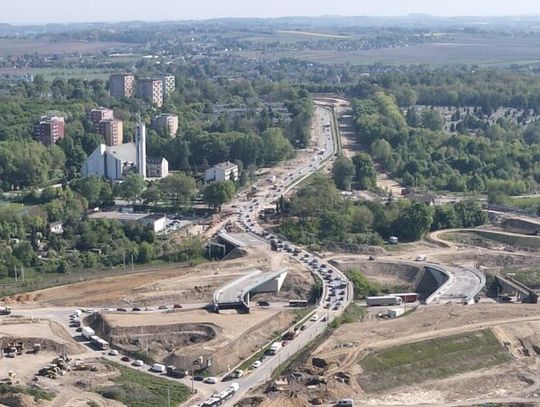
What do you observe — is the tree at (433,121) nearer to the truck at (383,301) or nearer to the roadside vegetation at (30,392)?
the truck at (383,301)

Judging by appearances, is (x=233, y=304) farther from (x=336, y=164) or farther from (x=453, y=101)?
(x=453, y=101)

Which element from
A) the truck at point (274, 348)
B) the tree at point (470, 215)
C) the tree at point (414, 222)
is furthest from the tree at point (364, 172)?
the truck at point (274, 348)

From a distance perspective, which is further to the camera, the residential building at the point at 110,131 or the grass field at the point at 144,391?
the residential building at the point at 110,131

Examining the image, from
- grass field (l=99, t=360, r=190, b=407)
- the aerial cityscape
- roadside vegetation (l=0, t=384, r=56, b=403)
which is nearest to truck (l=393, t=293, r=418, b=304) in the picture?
the aerial cityscape

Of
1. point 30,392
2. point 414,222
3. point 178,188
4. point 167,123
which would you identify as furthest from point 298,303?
point 167,123

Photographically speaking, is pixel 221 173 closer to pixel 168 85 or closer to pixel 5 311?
pixel 5 311

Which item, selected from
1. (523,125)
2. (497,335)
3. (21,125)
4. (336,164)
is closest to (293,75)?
(523,125)

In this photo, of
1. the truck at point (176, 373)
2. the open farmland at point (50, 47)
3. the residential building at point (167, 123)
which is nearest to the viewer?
the truck at point (176, 373)
